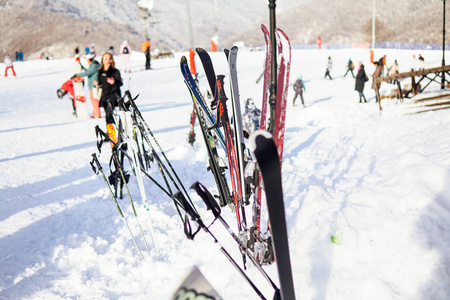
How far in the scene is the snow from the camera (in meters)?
2.88

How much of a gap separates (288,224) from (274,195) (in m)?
2.11

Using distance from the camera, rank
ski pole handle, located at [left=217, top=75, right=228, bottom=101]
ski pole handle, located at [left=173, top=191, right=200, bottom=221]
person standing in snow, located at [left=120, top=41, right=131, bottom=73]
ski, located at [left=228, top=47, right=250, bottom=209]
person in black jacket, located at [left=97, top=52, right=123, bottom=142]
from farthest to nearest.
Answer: person standing in snow, located at [left=120, top=41, right=131, bottom=73] → person in black jacket, located at [left=97, top=52, right=123, bottom=142] → ski pole handle, located at [left=217, top=75, right=228, bottom=101] → ski, located at [left=228, top=47, right=250, bottom=209] → ski pole handle, located at [left=173, top=191, right=200, bottom=221]

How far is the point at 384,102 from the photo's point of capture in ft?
40.4

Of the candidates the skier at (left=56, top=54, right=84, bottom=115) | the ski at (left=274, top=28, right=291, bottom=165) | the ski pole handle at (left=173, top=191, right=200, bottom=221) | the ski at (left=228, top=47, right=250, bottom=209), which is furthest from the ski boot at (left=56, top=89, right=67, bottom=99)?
the ski pole handle at (left=173, top=191, right=200, bottom=221)

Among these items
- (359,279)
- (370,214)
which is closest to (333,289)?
(359,279)

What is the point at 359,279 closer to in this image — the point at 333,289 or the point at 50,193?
the point at 333,289

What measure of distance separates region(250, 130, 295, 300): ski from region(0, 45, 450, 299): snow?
21.0 inches

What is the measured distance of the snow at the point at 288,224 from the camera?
9.44ft

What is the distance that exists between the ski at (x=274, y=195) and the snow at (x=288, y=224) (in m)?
0.53

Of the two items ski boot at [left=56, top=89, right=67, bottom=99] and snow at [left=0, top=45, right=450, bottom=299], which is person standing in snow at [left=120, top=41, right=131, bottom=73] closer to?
ski boot at [left=56, top=89, right=67, bottom=99]

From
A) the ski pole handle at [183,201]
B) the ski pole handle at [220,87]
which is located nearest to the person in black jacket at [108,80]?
the ski pole handle at [220,87]

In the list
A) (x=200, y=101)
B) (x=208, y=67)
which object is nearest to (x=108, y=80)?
(x=200, y=101)

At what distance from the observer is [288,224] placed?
156 inches

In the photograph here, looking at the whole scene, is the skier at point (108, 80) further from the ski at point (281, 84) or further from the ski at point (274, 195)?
the ski at point (274, 195)
